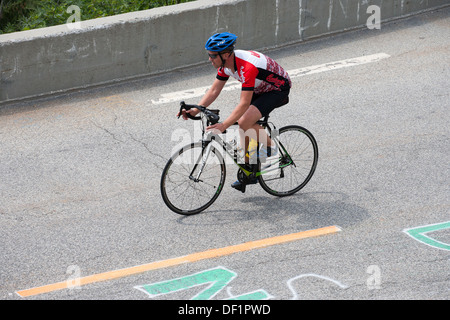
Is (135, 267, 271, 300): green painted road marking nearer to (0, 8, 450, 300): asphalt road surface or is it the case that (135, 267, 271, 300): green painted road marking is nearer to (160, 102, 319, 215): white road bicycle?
(0, 8, 450, 300): asphalt road surface

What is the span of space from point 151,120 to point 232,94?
1465 millimetres

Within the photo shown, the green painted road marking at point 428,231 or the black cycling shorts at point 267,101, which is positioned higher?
the black cycling shorts at point 267,101

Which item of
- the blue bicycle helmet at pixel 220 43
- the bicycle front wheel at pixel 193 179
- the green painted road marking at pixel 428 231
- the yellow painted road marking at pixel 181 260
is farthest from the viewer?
the bicycle front wheel at pixel 193 179

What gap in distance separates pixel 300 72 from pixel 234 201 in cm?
414

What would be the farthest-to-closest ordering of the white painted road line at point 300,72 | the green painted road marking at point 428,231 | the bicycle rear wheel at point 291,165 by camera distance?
the white painted road line at point 300,72 → the bicycle rear wheel at point 291,165 → the green painted road marking at point 428,231

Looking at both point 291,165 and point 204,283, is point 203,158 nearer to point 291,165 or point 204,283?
point 291,165

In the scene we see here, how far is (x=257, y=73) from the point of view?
21.7 feet

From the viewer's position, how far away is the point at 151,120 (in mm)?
9391

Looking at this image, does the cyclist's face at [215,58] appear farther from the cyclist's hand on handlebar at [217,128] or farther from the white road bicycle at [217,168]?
the cyclist's hand on handlebar at [217,128]

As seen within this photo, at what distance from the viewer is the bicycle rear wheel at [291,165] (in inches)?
291

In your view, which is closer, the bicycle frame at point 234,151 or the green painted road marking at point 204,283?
the green painted road marking at point 204,283

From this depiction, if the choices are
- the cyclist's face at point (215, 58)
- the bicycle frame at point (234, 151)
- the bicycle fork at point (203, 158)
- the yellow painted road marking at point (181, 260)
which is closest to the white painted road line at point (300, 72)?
the bicycle frame at point (234, 151)

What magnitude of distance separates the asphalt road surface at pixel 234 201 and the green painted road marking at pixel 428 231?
0.02 metres

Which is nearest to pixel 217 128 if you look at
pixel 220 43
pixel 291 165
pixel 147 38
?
pixel 220 43
